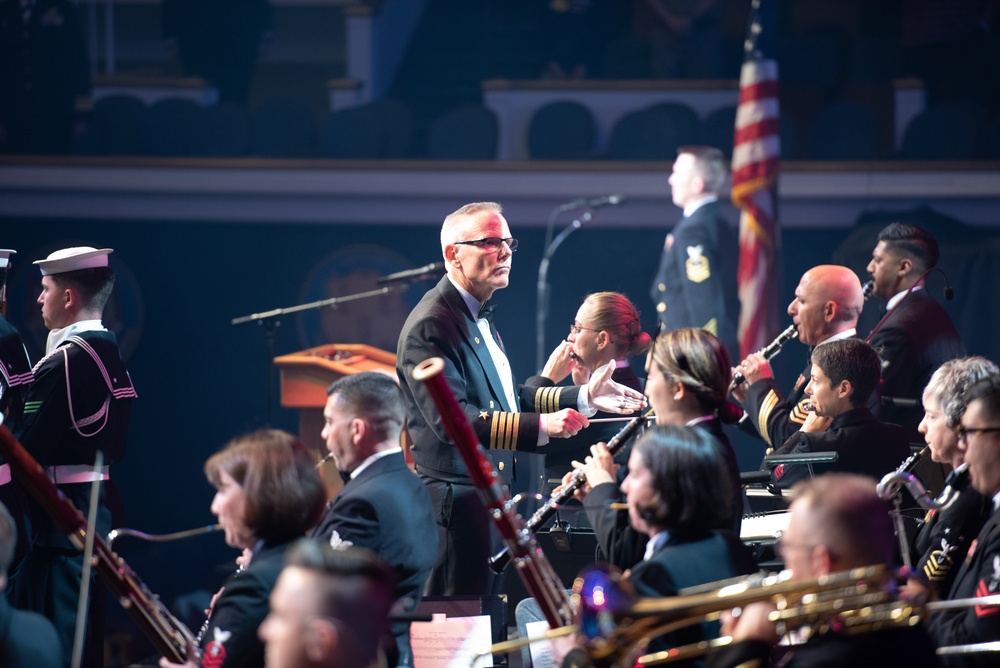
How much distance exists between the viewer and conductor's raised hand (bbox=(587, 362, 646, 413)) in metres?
3.95

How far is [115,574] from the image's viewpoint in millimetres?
2885

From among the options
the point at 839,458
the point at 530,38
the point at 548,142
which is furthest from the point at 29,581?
the point at 530,38

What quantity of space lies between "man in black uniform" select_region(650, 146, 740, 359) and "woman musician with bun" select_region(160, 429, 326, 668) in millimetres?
4313

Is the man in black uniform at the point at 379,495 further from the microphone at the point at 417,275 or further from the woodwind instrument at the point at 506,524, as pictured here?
the microphone at the point at 417,275

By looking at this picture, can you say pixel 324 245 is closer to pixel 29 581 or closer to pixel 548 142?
pixel 548 142

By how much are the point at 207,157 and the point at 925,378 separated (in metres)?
5.12

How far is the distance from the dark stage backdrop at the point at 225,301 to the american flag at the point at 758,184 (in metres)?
0.88

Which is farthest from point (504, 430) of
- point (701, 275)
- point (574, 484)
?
point (701, 275)

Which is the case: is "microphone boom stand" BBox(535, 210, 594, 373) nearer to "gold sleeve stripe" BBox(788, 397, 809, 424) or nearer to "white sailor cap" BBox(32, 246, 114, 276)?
"gold sleeve stripe" BBox(788, 397, 809, 424)

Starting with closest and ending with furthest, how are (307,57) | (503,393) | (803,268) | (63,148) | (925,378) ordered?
(503,393) → (925,378) → (803,268) → (63,148) → (307,57)

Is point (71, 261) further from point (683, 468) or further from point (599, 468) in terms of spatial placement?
point (683, 468)

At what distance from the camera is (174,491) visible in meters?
8.00

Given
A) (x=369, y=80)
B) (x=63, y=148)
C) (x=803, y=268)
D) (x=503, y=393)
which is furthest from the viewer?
(x=369, y=80)

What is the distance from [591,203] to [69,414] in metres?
3.68
